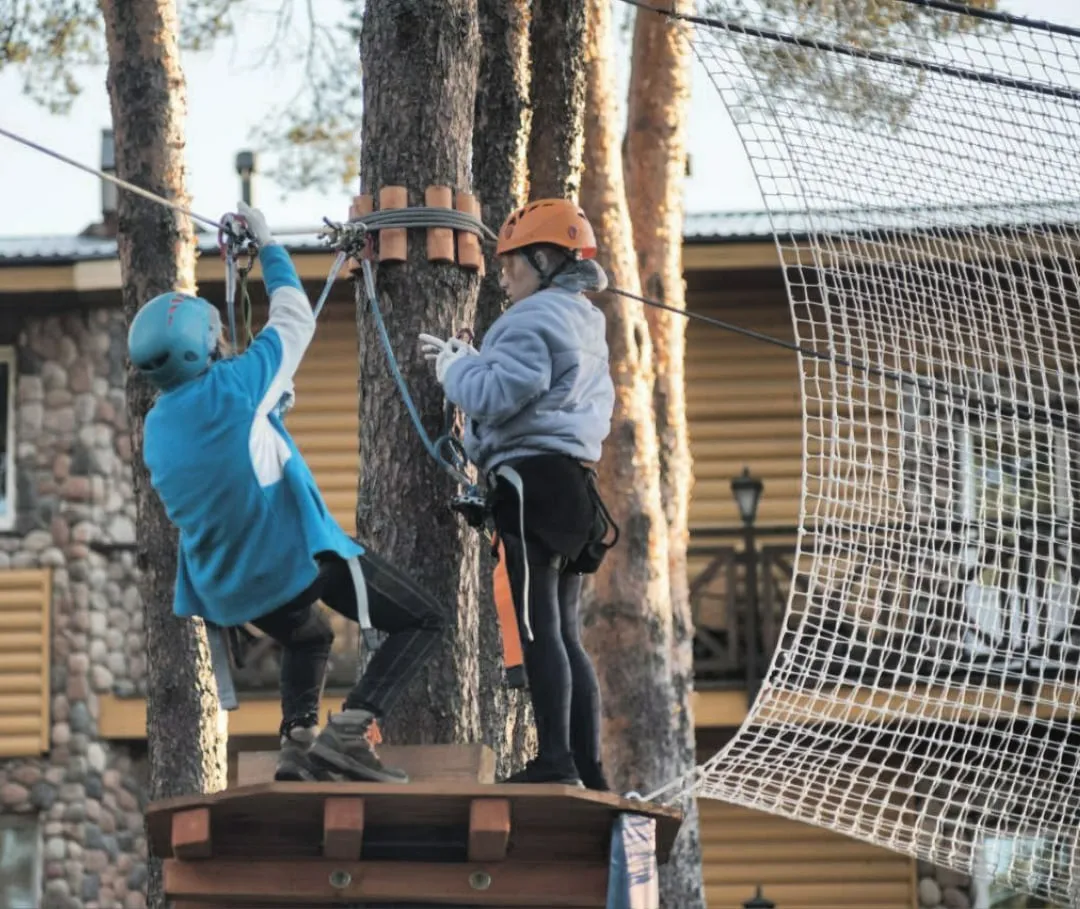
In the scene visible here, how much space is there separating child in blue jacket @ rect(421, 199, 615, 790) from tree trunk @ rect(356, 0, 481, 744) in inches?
19.4

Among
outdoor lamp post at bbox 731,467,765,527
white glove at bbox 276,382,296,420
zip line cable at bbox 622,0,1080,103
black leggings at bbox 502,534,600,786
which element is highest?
zip line cable at bbox 622,0,1080,103

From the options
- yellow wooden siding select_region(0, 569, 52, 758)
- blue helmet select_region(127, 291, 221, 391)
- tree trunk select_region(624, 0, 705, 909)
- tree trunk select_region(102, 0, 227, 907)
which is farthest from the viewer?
yellow wooden siding select_region(0, 569, 52, 758)

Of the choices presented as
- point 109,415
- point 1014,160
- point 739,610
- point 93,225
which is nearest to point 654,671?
point 1014,160

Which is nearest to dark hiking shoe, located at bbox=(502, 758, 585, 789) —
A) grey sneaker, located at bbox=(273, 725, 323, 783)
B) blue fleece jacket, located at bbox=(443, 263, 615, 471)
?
grey sneaker, located at bbox=(273, 725, 323, 783)

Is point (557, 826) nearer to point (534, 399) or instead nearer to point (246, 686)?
point (534, 399)

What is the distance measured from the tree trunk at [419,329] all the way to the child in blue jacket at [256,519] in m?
0.67

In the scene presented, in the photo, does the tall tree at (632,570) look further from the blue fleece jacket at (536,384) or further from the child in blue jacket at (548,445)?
the blue fleece jacket at (536,384)

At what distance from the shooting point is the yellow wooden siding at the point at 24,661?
18.0 metres

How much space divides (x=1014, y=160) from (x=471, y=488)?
3092mm

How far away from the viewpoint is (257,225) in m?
7.14

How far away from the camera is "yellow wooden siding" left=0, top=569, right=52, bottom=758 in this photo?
59.0 ft

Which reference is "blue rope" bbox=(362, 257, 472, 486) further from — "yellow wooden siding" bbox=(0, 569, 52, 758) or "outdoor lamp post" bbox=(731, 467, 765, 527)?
"yellow wooden siding" bbox=(0, 569, 52, 758)

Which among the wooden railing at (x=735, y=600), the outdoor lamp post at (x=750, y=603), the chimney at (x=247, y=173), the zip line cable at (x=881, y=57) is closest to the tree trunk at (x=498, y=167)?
the zip line cable at (x=881, y=57)

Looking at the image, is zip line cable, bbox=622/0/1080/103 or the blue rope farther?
zip line cable, bbox=622/0/1080/103
